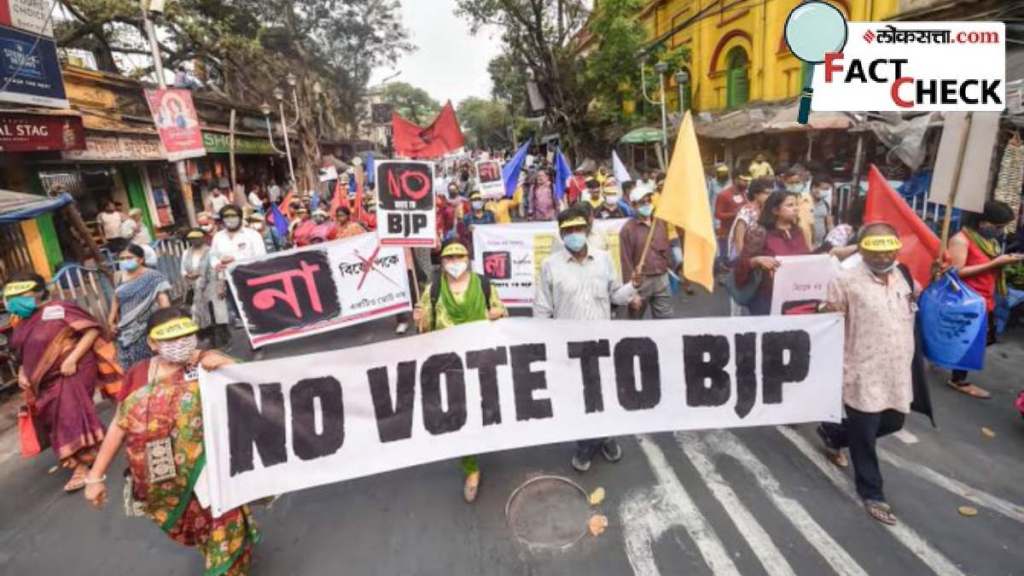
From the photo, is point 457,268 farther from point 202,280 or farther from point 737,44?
point 737,44

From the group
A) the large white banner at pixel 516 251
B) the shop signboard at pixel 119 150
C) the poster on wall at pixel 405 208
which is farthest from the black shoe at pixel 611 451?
the shop signboard at pixel 119 150

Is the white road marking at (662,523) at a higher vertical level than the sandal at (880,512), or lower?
lower

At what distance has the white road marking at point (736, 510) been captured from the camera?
311cm

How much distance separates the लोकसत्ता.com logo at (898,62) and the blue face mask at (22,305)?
19.9 feet

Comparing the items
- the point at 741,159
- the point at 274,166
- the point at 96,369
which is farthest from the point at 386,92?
the point at 96,369

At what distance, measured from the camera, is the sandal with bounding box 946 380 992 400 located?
483 centimetres

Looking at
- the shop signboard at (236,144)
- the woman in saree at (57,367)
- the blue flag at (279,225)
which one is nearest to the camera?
the woman in saree at (57,367)

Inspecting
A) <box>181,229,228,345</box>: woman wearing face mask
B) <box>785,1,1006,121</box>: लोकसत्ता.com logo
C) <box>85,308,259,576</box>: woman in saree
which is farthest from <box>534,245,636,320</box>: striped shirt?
<box>181,229,228,345</box>: woman wearing face mask

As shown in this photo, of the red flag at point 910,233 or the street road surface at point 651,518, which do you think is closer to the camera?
the street road surface at point 651,518

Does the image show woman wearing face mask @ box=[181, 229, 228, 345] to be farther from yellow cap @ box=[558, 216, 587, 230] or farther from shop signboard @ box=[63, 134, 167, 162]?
shop signboard @ box=[63, 134, 167, 162]

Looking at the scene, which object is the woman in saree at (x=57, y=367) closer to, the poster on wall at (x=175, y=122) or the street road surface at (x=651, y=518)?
the street road surface at (x=651, y=518)

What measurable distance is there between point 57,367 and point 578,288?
4.16 meters

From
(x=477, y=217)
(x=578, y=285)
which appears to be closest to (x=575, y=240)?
(x=578, y=285)

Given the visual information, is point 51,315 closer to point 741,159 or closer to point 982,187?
point 982,187
